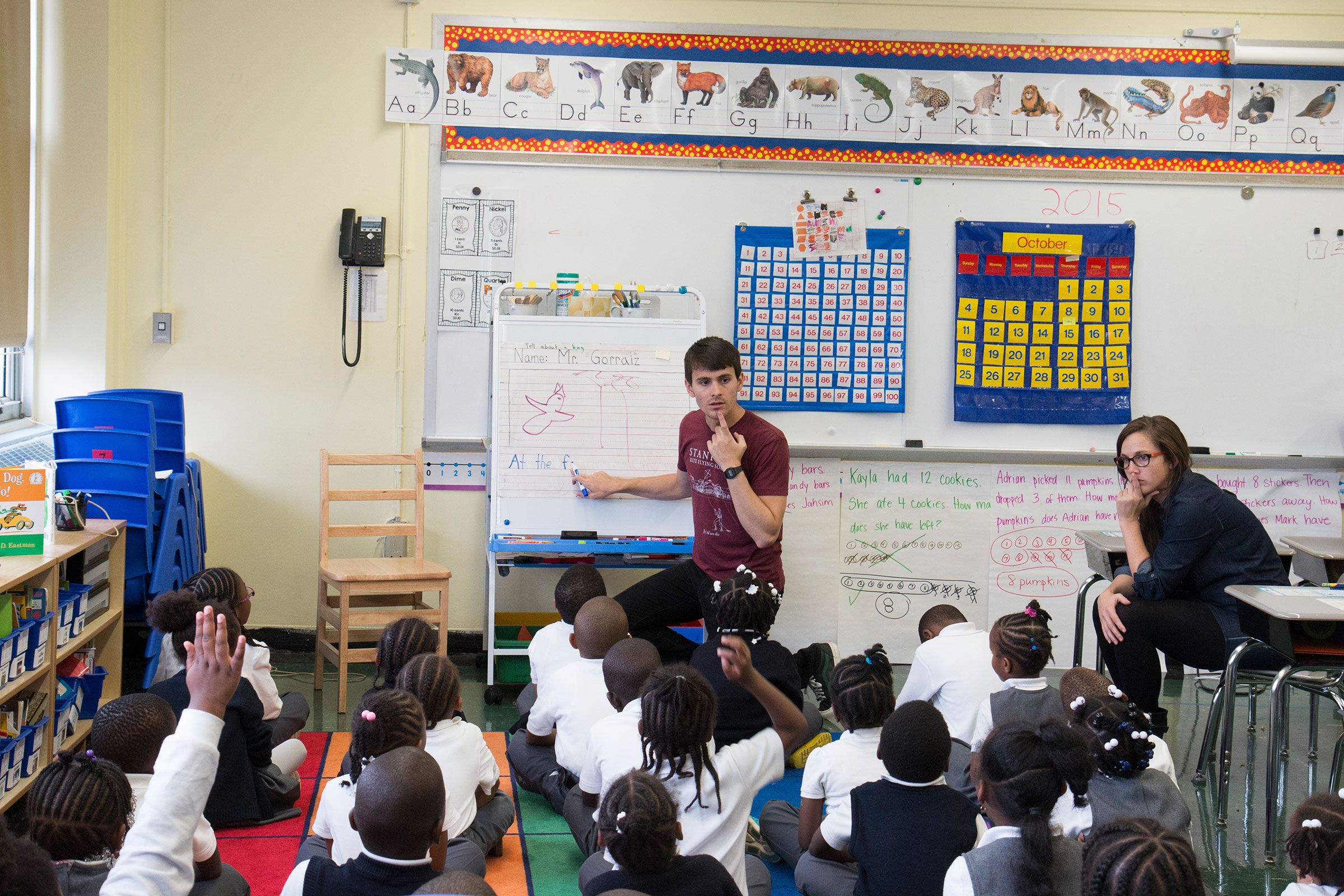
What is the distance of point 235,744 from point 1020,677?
1905mm

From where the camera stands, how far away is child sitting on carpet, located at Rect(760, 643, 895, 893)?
88.4 inches

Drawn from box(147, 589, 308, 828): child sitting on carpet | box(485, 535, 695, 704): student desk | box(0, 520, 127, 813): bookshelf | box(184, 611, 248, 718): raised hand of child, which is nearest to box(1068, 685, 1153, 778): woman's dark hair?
box(184, 611, 248, 718): raised hand of child

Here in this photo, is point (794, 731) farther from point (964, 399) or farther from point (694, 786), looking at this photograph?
point (964, 399)

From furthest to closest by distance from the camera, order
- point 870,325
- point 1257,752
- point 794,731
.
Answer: point 870,325 < point 1257,752 < point 794,731

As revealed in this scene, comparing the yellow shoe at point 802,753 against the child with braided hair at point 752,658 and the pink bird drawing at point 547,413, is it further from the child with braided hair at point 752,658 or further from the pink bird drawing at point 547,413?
the pink bird drawing at point 547,413

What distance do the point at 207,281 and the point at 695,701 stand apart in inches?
126

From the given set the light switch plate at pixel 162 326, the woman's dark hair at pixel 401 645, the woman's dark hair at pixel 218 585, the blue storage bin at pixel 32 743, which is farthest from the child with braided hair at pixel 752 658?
the light switch plate at pixel 162 326

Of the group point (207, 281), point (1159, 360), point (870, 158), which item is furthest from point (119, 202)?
point (1159, 360)

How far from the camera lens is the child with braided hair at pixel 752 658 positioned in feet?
7.94

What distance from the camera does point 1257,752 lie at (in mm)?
3615

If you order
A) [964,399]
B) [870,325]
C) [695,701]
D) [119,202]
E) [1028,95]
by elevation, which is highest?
[1028,95]

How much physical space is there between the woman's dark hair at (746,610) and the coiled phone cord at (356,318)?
7.53ft

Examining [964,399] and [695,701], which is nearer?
[695,701]

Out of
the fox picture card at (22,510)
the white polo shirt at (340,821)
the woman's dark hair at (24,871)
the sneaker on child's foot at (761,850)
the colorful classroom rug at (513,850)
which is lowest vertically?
the colorful classroom rug at (513,850)
